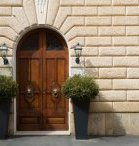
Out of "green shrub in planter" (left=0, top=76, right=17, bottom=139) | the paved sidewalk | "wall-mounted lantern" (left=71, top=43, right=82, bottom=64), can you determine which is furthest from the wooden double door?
"green shrub in planter" (left=0, top=76, right=17, bottom=139)

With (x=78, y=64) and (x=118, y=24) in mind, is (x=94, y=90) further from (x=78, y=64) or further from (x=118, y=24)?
(x=118, y=24)

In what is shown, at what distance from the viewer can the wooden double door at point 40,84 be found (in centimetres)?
1411

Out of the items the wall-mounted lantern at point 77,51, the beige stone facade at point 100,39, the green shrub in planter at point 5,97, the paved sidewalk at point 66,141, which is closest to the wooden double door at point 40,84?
the beige stone facade at point 100,39

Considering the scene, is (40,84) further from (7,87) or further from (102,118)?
(102,118)

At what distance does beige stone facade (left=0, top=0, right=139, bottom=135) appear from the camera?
13750mm

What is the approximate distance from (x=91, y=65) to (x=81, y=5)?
1.70 m

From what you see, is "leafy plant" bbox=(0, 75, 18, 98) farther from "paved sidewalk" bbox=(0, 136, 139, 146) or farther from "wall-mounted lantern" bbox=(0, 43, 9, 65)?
"paved sidewalk" bbox=(0, 136, 139, 146)

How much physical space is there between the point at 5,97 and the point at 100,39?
3.12 meters

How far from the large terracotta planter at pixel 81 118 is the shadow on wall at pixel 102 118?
0.66m

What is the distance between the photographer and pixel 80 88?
12.8 meters

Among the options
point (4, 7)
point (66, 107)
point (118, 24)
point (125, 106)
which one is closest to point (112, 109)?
point (125, 106)

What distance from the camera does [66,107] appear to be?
46.5 feet

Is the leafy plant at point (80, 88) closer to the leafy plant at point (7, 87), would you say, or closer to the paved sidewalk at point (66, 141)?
the paved sidewalk at point (66, 141)

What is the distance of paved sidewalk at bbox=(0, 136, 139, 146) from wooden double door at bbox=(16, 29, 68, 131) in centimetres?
76
